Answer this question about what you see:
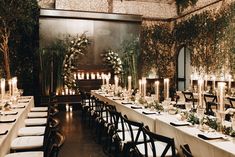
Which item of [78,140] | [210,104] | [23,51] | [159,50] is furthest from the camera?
[159,50]

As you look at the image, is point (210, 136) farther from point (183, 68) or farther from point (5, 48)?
point (183, 68)

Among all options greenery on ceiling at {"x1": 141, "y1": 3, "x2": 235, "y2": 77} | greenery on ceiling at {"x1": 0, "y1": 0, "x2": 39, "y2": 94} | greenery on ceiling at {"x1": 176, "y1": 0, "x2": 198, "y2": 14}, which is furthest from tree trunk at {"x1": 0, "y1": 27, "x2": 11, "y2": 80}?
greenery on ceiling at {"x1": 176, "y1": 0, "x2": 198, "y2": 14}

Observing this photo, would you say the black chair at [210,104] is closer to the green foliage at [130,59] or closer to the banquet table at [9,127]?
the banquet table at [9,127]

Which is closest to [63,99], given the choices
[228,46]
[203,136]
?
[228,46]

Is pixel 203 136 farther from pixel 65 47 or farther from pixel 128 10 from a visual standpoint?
pixel 128 10

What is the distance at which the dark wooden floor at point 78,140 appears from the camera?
5.09 meters

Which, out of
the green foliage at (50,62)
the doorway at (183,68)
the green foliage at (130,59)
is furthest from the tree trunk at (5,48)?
the doorway at (183,68)

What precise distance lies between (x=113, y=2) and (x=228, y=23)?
5338mm

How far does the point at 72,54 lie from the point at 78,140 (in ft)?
18.1

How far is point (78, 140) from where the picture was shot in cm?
603

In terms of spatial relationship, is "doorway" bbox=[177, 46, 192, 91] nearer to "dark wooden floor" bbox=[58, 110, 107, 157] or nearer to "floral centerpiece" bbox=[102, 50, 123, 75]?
"floral centerpiece" bbox=[102, 50, 123, 75]

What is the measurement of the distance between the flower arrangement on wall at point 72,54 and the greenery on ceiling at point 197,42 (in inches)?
129

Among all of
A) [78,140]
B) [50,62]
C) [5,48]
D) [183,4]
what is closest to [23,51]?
[50,62]

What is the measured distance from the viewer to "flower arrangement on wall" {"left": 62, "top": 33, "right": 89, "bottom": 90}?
10.6 meters
